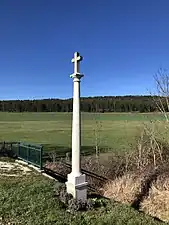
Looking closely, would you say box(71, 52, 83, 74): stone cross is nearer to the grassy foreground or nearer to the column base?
the column base

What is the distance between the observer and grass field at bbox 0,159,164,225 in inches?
267

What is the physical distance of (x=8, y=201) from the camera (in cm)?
804

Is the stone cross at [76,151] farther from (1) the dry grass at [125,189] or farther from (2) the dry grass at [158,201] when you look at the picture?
(1) the dry grass at [125,189]

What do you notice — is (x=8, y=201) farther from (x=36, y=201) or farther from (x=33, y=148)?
(x=33, y=148)

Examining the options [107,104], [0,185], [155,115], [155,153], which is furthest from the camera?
[107,104]

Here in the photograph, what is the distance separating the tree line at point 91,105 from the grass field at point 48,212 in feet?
9.64

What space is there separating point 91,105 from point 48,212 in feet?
54.0

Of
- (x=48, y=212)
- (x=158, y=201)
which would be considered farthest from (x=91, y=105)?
(x=48, y=212)

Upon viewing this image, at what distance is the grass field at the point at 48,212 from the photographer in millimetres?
6777

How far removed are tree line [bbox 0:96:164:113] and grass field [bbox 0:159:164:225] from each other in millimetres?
2937

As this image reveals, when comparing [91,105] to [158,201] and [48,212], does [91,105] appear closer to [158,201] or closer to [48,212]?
[158,201]

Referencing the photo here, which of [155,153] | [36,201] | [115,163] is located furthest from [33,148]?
[36,201]

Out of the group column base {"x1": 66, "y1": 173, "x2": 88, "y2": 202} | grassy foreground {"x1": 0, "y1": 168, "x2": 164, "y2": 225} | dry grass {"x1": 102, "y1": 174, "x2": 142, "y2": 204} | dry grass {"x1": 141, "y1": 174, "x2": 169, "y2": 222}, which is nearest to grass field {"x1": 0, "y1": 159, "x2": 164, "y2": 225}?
grassy foreground {"x1": 0, "y1": 168, "x2": 164, "y2": 225}

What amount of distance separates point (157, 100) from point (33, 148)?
6617mm
